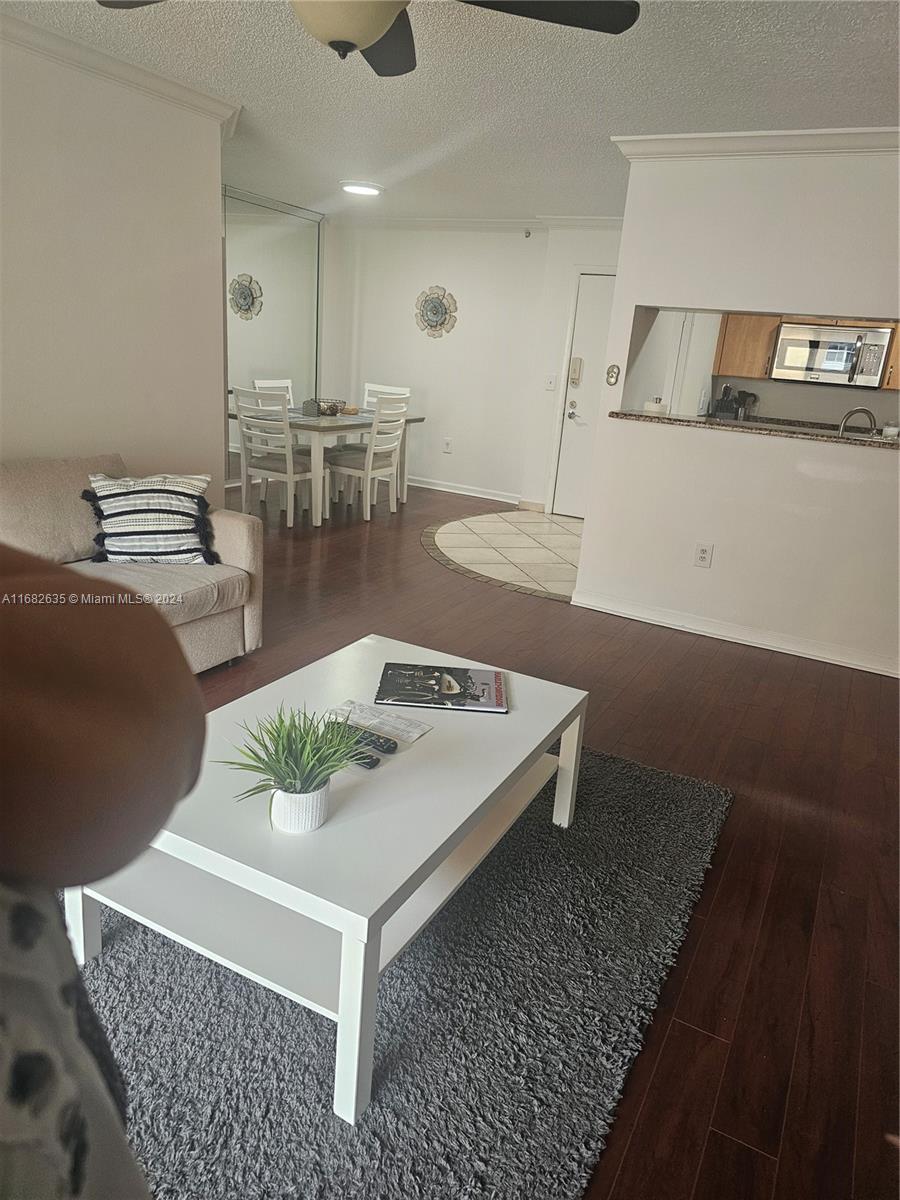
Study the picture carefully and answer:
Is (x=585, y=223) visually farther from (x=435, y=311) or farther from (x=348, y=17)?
(x=348, y=17)

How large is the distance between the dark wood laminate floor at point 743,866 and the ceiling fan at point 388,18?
2058 mm

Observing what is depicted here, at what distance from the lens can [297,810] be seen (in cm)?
144

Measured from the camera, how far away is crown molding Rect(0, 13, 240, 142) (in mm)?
2764

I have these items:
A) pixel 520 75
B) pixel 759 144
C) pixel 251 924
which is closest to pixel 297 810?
pixel 251 924

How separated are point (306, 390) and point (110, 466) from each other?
4256 millimetres

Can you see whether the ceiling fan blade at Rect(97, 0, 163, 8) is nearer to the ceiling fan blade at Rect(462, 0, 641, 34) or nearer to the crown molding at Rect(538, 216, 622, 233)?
the ceiling fan blade at Rect(462, 0, 641, 34)

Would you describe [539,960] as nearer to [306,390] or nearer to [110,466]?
[110,466]

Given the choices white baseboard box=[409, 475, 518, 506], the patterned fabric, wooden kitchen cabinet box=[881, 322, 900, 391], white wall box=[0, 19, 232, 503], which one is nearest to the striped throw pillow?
white wall box=[0, 19, 232, 503]

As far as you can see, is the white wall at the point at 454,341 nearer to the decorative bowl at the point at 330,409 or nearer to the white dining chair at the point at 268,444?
the decorative bowl at the point at 330,409

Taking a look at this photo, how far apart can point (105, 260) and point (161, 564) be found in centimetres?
139

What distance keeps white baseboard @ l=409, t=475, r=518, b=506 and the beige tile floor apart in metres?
0.33

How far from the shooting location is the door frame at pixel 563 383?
19.5 feet

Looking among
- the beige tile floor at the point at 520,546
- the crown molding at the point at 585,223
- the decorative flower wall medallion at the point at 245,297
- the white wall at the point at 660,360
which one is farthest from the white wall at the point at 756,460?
the decorative flower wall medallion at the point at 245,297

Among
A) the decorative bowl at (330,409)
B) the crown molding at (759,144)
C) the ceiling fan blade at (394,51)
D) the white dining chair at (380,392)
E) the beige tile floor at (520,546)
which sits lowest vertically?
the beige tile floor at (520,546)
